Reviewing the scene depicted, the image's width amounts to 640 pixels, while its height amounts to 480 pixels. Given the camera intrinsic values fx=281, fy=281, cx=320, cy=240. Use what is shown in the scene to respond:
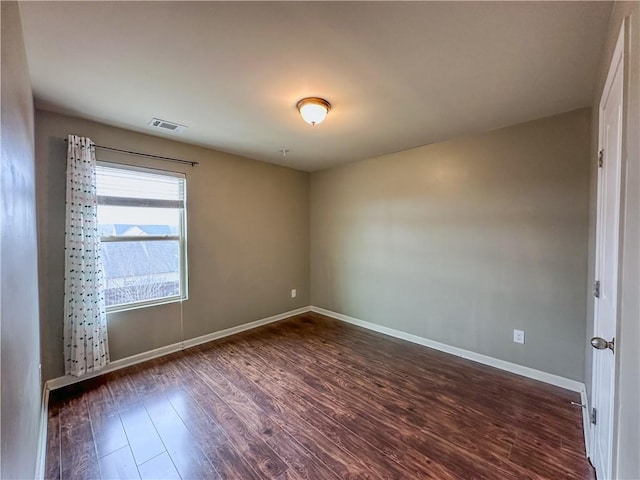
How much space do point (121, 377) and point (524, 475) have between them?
324cm

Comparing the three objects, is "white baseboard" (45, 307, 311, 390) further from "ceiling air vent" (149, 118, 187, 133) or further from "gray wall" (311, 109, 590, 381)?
"ceiling air vent" (149, 118, 187, 133)

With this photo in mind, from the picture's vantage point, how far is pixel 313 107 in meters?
2.19

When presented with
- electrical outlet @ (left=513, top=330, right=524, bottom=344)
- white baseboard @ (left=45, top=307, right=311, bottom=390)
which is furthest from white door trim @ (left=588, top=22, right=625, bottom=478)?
white baseboard @ (left=45, top=307, right=311, bottom=390)

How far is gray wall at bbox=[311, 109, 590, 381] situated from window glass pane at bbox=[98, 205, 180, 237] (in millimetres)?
2334

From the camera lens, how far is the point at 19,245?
51.6 inches

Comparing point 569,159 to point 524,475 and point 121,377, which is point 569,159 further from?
point 121,377

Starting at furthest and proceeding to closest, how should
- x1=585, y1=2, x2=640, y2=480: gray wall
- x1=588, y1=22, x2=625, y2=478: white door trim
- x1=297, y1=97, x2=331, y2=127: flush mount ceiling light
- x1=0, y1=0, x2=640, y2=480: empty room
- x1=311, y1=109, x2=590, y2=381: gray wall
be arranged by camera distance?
1. x1=311, y1=109, x2=590, y2=381: gray wall
2. x1=297, y1=97, x2=331, y2=127: flush mount ceiling light
3. x1=0, y1=0, x2=640, y2=480: empty room
4. x1=588, y1=22, x2=625, y2=478: white door trim
5. x1=585, y1=2, x2=640, y2=480: gray wall

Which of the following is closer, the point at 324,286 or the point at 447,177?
the point at 447,177

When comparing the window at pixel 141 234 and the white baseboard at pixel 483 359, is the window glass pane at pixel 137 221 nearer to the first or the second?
the window at pixel 141 234

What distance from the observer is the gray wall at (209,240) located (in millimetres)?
2461

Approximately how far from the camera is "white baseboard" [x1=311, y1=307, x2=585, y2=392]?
8.19 feet

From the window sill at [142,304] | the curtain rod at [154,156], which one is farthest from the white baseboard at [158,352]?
the curtain rod at [154,156]

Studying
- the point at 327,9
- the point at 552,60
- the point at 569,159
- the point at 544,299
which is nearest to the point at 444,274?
the point at 544,299

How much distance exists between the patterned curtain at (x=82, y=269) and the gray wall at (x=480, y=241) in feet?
9.78
